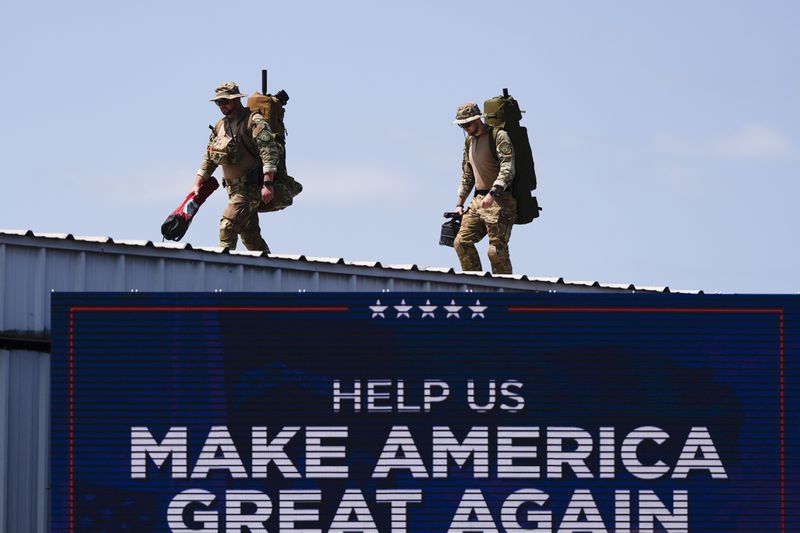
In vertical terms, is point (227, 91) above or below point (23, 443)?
above

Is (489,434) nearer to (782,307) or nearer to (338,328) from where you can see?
(338,328)

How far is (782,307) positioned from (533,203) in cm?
774

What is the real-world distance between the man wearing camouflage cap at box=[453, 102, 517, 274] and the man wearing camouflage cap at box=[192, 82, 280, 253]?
2.55 m

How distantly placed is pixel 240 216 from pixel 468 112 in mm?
3232

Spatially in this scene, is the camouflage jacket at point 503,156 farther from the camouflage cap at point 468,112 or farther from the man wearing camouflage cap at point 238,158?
the man wearing camouflage cap at point 238,158

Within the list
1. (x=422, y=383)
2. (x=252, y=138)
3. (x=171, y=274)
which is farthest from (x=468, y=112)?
(x=422, y=383)

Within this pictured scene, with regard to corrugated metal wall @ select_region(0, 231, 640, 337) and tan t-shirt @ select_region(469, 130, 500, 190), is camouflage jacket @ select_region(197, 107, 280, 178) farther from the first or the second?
corrugated metal wall @ select_region(0, 231, 640, 337)

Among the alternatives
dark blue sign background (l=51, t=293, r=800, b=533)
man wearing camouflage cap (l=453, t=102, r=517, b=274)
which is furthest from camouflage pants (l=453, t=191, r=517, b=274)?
dark blue sign background (l=51, t=293, r=800, b=533)

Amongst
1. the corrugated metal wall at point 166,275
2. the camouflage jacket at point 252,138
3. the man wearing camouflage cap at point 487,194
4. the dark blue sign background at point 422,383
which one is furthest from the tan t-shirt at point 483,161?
the dark blue sign background at point 422,383

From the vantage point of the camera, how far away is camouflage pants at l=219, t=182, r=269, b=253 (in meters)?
22.7

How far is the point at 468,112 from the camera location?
75.0ft

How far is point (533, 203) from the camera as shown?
23.4 metres

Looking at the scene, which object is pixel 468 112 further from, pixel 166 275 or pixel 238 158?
pixel 166 275

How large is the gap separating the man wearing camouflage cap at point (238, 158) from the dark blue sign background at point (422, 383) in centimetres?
667
